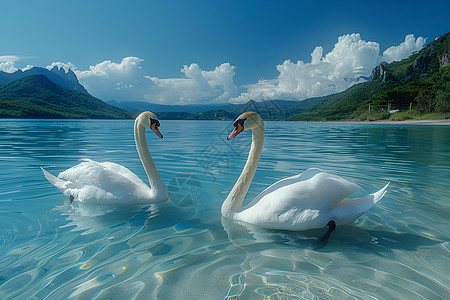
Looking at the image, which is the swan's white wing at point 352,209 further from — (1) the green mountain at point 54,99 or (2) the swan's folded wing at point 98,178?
(1) the green mountain at point 54,99

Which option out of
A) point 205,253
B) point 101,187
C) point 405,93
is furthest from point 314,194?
point 405,93

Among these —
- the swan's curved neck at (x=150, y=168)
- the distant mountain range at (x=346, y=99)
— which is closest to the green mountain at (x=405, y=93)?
the distant mountain range at (x=346, y=99)

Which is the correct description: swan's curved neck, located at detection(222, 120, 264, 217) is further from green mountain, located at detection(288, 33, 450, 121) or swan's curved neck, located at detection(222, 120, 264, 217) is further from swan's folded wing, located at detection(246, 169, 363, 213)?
green mountain, located at detection(288, 33, 450, 121)

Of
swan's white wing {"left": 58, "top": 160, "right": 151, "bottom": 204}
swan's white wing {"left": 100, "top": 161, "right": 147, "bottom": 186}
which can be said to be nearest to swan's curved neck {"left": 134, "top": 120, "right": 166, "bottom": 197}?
swan's white wing {"left": 58, "top": 160, "right": 151, "bottom": 204}

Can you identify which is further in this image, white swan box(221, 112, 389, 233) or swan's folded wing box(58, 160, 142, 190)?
swan's folded wing box(58, 160, 142, 190)

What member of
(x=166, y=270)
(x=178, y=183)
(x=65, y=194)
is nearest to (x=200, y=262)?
(x=166, y=270)

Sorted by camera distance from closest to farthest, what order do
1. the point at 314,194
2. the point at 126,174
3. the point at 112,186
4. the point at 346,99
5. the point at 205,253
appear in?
the point at 205,253 → the point at 314,194 → the point at 112,186 → the point at 126,174 → the point at 346,99

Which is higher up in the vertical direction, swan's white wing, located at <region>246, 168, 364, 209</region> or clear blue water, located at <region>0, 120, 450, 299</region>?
swan's white wing, located at <region>246, 168, 364, 209</region>

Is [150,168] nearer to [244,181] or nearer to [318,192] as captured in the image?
[244,181]

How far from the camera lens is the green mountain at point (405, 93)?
5614cm

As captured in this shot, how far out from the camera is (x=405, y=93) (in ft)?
272

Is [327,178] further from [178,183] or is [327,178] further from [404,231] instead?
[178,183]

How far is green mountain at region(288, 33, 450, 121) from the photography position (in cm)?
5614

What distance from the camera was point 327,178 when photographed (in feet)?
11.0
